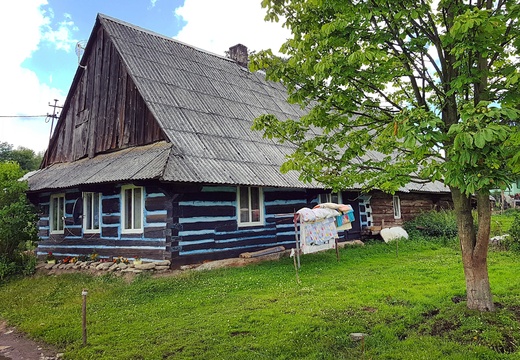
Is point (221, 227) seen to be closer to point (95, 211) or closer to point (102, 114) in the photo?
point (95, 211)

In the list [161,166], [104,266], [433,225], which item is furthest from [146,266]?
[433,225]

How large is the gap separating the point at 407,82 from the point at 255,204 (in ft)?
24.2

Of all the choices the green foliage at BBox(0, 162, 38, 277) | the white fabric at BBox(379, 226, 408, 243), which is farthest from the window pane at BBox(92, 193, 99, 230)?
the white fabric at BBox(379, 226, 408, 243)

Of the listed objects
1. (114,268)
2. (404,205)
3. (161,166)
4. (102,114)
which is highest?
(102,114)

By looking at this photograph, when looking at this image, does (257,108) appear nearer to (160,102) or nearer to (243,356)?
(160,102)

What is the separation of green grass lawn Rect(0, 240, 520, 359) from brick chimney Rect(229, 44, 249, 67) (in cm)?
1308

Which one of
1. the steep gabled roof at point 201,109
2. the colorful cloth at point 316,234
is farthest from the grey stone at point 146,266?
the colorful cloth at point 316,234

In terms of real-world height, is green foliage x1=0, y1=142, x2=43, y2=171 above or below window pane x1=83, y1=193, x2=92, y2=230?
above

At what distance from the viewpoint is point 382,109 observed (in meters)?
6.22

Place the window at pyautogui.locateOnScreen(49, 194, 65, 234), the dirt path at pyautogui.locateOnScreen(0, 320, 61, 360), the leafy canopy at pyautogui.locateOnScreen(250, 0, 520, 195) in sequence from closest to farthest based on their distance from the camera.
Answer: the leafy canopy at pyautogui.locateOnScreen(250, 0, 520, 195), the dirt path at pyautogui.locateOnScreen(0, 320, 61, 360), the window at pyautogui.locateOnScreen(49, 194, 65, 234)

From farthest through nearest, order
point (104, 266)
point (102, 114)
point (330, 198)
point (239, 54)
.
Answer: point (239, 54) → point (330, 198) → point (102, 114) → point (104, 266)

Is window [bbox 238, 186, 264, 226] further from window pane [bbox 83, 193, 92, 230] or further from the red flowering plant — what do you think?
window pane [bbox 83, 193, 92, 230]

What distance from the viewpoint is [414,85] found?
19.6ft

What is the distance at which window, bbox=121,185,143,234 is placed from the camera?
38.1 feet
